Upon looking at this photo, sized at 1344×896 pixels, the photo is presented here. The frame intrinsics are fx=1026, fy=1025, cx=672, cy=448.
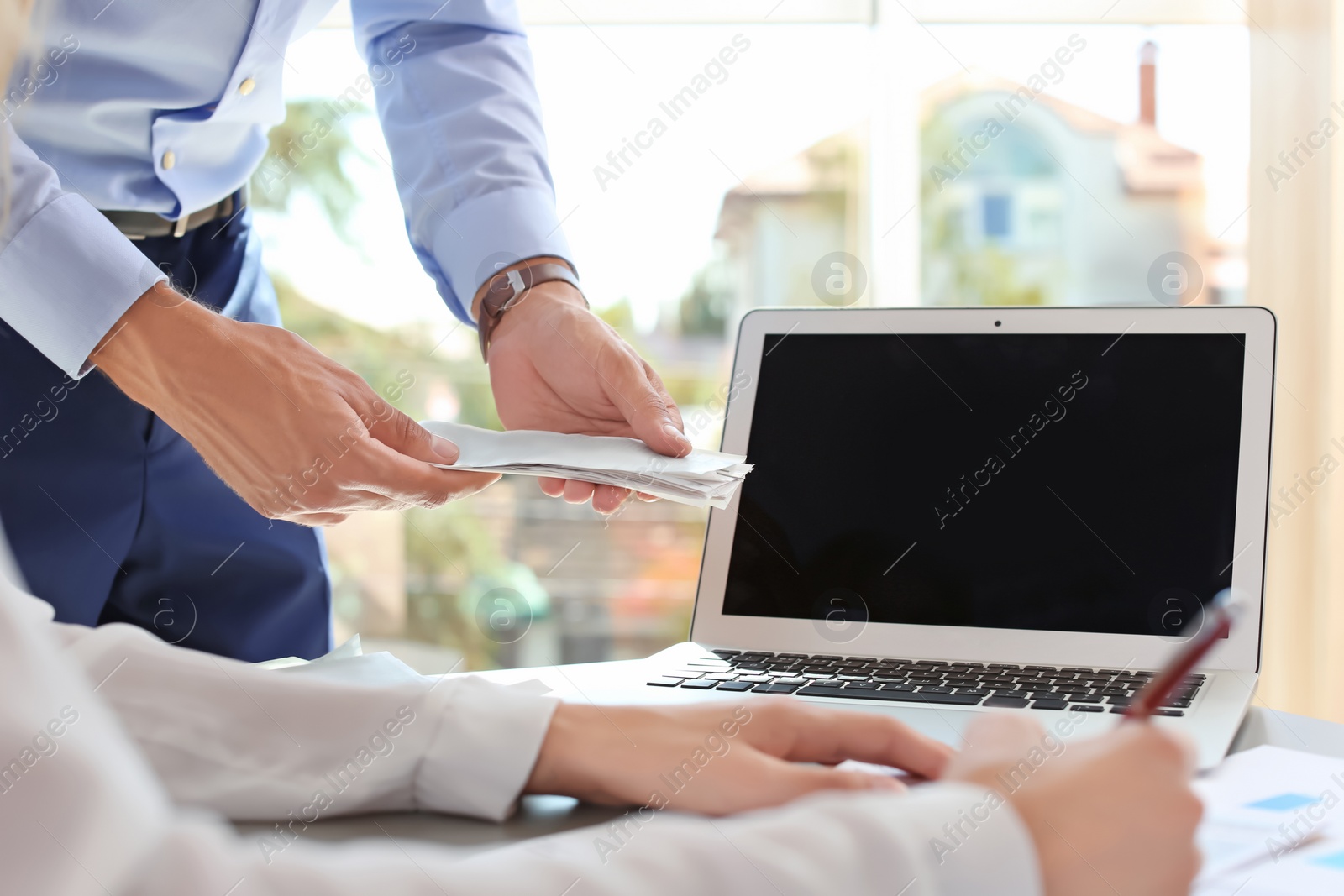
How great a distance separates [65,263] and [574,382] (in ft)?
1.58

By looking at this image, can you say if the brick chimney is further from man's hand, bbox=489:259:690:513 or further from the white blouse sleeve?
the white blouse sleeve

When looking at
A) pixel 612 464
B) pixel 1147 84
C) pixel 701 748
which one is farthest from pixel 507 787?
pixel 1147 84

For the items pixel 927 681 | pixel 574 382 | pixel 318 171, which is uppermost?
pixel 318 171

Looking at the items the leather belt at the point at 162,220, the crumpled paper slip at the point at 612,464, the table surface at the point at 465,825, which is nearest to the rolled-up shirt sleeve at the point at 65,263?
the leather belt at the point at 162,220

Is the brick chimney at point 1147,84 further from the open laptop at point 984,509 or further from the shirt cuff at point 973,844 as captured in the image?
the shirt cuff at point 973,844

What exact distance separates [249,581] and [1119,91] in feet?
9.25

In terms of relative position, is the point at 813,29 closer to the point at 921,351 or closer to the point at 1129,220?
the point at 1129,220

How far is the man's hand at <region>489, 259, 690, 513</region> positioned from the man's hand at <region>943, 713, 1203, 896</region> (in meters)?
0.60

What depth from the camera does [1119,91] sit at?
2.99 meters

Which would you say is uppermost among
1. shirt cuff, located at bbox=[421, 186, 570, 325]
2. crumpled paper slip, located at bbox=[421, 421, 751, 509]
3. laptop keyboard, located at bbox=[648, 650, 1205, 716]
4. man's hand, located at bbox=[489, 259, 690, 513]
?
shirt cuff, located at bbox=[421, 186, 570, 325]

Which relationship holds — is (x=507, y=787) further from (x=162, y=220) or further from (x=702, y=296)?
(x=702, y=296)

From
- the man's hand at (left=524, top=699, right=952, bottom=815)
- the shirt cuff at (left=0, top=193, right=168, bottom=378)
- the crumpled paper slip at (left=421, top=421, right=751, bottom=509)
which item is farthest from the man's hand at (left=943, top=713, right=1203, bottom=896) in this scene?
the shirt cuff at (left=0, top=193, right=168, bottom=378)

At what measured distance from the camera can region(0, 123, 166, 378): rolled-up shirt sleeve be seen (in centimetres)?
86

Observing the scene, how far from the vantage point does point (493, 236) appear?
1.17 metres
